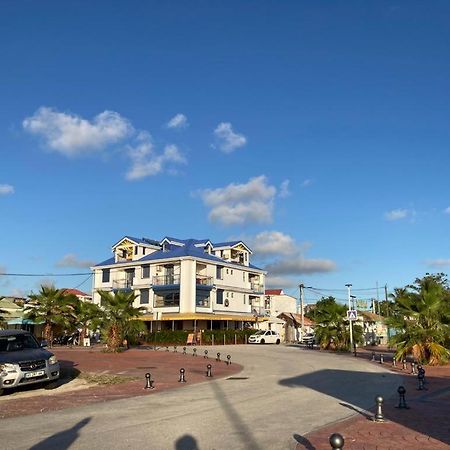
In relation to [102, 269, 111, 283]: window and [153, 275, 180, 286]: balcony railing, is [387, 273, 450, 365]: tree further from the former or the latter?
[102, 269, 111, 283]: window

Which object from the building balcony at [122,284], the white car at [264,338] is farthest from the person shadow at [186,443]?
the building balcony at [122,284]

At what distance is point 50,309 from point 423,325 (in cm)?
2820

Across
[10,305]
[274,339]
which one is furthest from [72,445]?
[10,305]

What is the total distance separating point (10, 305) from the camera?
5812 cm

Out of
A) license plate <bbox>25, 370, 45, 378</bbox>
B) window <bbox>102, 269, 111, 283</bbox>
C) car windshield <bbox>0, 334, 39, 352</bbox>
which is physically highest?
window <bbox>102, 269, 111, 283</bbox>

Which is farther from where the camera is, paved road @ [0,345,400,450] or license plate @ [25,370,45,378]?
license plate @ [25,370,45,378]

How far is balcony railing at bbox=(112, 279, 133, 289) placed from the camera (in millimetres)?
60703

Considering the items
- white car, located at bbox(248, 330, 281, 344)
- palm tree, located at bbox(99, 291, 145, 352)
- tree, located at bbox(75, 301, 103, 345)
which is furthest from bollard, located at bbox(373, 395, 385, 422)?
white car, located at bbox(248, 330, 281, 344)

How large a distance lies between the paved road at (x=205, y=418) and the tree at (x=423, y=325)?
8.05m

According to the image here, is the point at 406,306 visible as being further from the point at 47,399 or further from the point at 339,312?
the point at 47,399

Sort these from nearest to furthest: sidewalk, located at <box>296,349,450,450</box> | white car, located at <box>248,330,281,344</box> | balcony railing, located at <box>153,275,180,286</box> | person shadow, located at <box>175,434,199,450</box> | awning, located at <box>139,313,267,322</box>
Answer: person shadow, located at <box>175,434,199,450</box> → sidewalk, located at <box>296,349,450,450</box> → white car, located at <box>248,330,281,344</box> → awning, located at <box>139,313,267,322</box> → balcony railing, located at <box>153,275,180,286</box>

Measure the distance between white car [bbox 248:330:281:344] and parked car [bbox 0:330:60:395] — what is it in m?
37.3

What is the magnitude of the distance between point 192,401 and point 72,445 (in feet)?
18.1

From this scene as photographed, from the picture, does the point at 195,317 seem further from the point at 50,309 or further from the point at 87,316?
the point at 50,309
